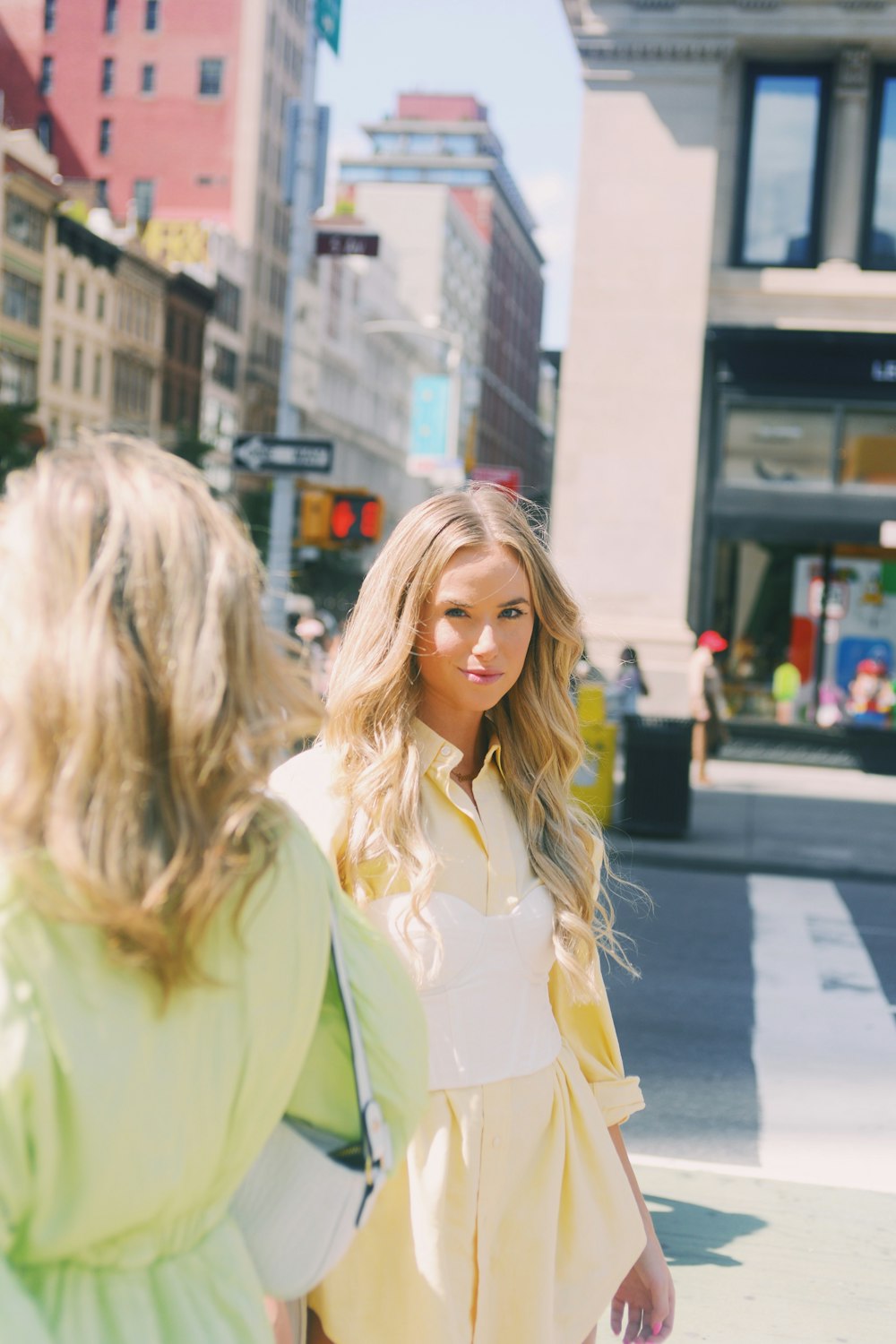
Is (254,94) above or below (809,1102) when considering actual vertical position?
above

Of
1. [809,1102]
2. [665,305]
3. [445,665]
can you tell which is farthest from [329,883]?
[665,305]

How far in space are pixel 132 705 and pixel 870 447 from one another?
2097 cm

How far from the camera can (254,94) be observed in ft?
304

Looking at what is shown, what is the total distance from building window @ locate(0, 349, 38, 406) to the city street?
53.6 metres

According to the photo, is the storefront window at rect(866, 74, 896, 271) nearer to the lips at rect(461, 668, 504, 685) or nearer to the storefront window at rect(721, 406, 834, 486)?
the storefront window at rect(721, 406, 834, 486)

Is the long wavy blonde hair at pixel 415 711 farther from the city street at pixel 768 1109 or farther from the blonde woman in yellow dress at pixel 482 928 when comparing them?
the city street at pixel 768 1109

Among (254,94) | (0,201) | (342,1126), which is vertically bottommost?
(342,1126)

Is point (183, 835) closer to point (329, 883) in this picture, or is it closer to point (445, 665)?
point (329, 883)

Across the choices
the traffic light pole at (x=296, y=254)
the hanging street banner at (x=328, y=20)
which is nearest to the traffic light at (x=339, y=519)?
the traffic light pole at (x=296, y=254)

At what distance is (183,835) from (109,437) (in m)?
0.44

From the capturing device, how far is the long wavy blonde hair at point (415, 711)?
245 cm

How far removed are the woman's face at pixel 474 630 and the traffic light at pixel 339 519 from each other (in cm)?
1290

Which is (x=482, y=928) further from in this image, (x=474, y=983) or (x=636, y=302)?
(x=636, y=302)

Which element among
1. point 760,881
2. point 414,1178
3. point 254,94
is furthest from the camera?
point 254,94
